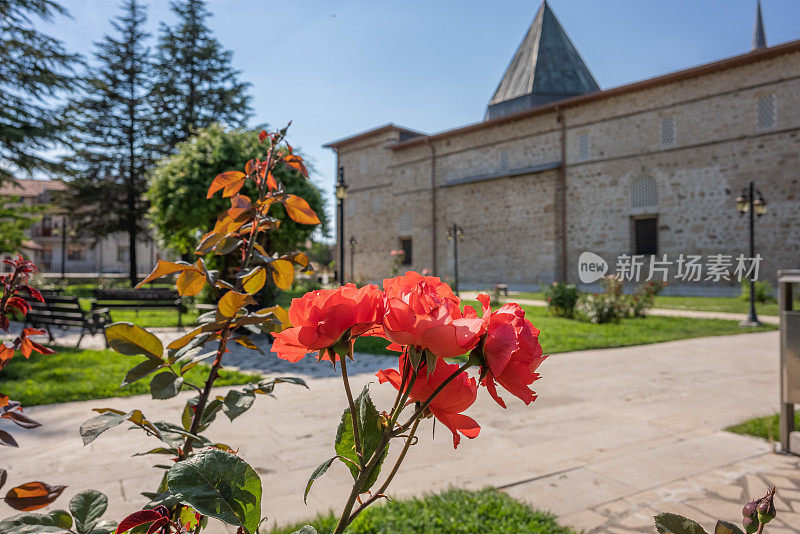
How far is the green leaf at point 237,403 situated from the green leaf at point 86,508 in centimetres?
25

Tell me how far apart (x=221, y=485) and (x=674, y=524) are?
1.73 feet

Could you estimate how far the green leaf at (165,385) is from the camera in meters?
0.98

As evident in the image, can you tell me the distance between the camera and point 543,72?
27.5m

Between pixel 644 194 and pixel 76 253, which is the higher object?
pixel 644 194

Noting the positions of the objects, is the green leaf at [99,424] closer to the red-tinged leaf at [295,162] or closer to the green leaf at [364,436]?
the green leaf at [364,436]

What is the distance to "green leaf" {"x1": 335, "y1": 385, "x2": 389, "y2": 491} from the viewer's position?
68 centimetres

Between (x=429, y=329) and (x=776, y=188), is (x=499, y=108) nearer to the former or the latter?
(x=776, y=188)

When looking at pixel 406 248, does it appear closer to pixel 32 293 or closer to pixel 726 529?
pixel 32 293

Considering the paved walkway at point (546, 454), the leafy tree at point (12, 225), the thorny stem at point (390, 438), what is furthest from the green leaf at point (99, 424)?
the leafy tree at point (12, 225)

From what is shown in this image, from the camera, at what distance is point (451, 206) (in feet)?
85.9

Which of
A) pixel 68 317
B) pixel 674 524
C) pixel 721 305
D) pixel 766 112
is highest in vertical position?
pixel 766 112

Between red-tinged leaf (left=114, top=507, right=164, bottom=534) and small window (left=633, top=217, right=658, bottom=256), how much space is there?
72.8 feet

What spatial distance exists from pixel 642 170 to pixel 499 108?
11.1m

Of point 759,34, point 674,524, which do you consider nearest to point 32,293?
point 674,524
